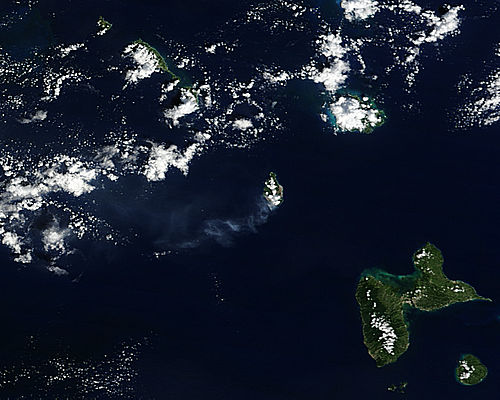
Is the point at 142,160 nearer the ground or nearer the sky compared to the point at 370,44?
nearer the ground

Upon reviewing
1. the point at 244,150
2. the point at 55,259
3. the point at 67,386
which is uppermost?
the point at 244,150

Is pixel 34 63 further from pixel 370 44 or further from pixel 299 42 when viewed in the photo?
pixel 370 44

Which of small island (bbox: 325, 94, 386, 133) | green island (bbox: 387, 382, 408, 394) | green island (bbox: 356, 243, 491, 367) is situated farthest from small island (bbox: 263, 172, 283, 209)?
green island (bbox: 387, 382, 408, 394)

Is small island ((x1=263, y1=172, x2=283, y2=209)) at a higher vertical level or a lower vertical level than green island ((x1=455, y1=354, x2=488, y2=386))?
higher

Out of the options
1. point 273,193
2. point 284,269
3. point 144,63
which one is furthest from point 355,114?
point 144,63

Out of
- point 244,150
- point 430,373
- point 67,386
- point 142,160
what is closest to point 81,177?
point 142,160

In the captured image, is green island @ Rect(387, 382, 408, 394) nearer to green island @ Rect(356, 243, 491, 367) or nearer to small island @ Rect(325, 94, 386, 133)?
green island @ Rect(356, 243, 491, 367)

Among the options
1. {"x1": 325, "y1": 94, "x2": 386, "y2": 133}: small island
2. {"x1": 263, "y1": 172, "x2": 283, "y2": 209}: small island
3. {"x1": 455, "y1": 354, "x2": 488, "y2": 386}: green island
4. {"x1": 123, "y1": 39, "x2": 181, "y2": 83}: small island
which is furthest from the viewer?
{"x1": 123, "y1": 39, "x2": 181, "y2": 83}: small island

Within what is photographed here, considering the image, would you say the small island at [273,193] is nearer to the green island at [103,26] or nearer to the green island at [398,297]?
the green island at [398,297]
